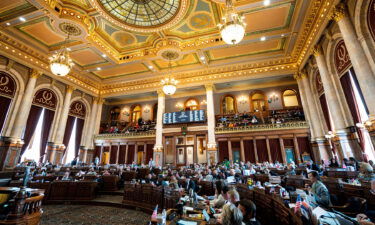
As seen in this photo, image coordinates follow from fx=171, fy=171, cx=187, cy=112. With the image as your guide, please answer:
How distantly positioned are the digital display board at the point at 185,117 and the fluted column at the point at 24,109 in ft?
28.8

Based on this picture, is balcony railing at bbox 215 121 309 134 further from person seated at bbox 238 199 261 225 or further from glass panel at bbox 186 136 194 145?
person seated at bbox 238 199 261 225

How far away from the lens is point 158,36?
1050 centimetres

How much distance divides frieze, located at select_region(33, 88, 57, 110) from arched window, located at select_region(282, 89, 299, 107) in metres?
17.9

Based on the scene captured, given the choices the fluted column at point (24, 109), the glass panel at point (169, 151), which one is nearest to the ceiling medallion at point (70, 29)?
the fluted column at point (24, 109)

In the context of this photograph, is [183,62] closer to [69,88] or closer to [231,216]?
[69,88]

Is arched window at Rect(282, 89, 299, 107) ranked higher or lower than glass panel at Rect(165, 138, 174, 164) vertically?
higher

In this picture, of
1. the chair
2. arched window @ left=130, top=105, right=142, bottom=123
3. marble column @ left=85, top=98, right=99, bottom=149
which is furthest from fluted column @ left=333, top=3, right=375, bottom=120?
marble column @ left=85, top=98, right=99, bottom=149

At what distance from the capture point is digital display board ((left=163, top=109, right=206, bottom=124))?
1347cm

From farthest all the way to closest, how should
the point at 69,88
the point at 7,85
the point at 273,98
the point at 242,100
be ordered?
1. the point at 242,100
2. the point at 273,98
3. the point at 69,88
4. the point at 7,85

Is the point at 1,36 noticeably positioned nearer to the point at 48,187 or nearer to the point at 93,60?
the point at 93,60

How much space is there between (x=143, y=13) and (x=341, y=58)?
9.79m

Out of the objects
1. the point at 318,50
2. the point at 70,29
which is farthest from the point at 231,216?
the point at 70,29

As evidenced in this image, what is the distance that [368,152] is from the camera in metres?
6.89

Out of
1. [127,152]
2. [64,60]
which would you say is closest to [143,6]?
[64,60]
